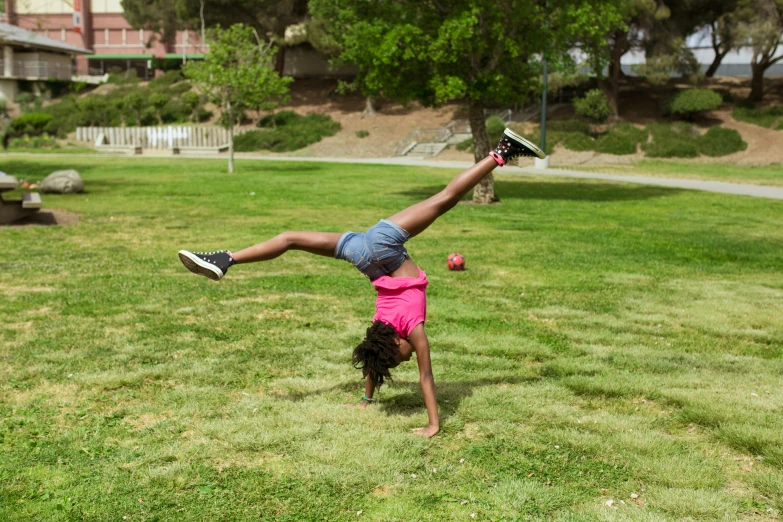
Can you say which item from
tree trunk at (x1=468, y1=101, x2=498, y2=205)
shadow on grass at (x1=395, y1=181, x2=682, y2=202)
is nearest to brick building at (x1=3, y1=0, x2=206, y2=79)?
shadow on grass at (x1=395, y1=181, x2=682, y2=202)

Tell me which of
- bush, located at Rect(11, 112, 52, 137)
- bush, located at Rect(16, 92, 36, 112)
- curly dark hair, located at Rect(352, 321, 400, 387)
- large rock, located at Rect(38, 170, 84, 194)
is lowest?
curly dark hair, located at Rect(352, 321, 400, 387)

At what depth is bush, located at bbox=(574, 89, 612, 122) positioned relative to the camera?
4075 cm

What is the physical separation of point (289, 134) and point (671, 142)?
67.8 ft

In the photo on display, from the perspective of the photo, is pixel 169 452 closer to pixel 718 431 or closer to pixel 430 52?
pixel 718 431

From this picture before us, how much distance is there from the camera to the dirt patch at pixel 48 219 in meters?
13.7

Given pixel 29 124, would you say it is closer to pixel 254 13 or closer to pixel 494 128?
pixel 254 13

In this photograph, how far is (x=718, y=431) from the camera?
477 centimetres

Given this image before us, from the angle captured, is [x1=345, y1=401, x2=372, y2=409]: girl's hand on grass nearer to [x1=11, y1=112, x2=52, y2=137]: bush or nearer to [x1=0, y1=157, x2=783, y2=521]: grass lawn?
[x1=0, y1=157, x2=783, y2=521]: grass lawn

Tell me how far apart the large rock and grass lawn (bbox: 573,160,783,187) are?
18861 mm

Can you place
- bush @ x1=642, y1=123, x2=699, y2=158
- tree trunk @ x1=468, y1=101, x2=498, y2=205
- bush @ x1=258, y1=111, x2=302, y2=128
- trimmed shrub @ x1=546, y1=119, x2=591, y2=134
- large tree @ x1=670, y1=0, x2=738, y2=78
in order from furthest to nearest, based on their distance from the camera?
bush @ x1=258, y1=111, x2=302, y2=128 → large tree @ x1=670, y1=0, x2=738, y2=78 → trimmed shrub @ x1=546, y1=119, x2=591, y2=134 → bush @ x1=642, y1=123, x2=699, y2=158 → tree trunk @ x1=468, y1=101, x2=498, y2=205

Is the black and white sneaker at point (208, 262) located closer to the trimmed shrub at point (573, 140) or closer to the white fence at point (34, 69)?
the trimmed shrub at point (573, 140)

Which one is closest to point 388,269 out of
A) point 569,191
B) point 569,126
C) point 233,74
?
point 569,191

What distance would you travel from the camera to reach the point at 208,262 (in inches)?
187

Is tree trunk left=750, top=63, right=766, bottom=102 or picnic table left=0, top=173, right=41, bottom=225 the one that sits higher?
tree trunk left=750, top=63, right=766, bottom=102
